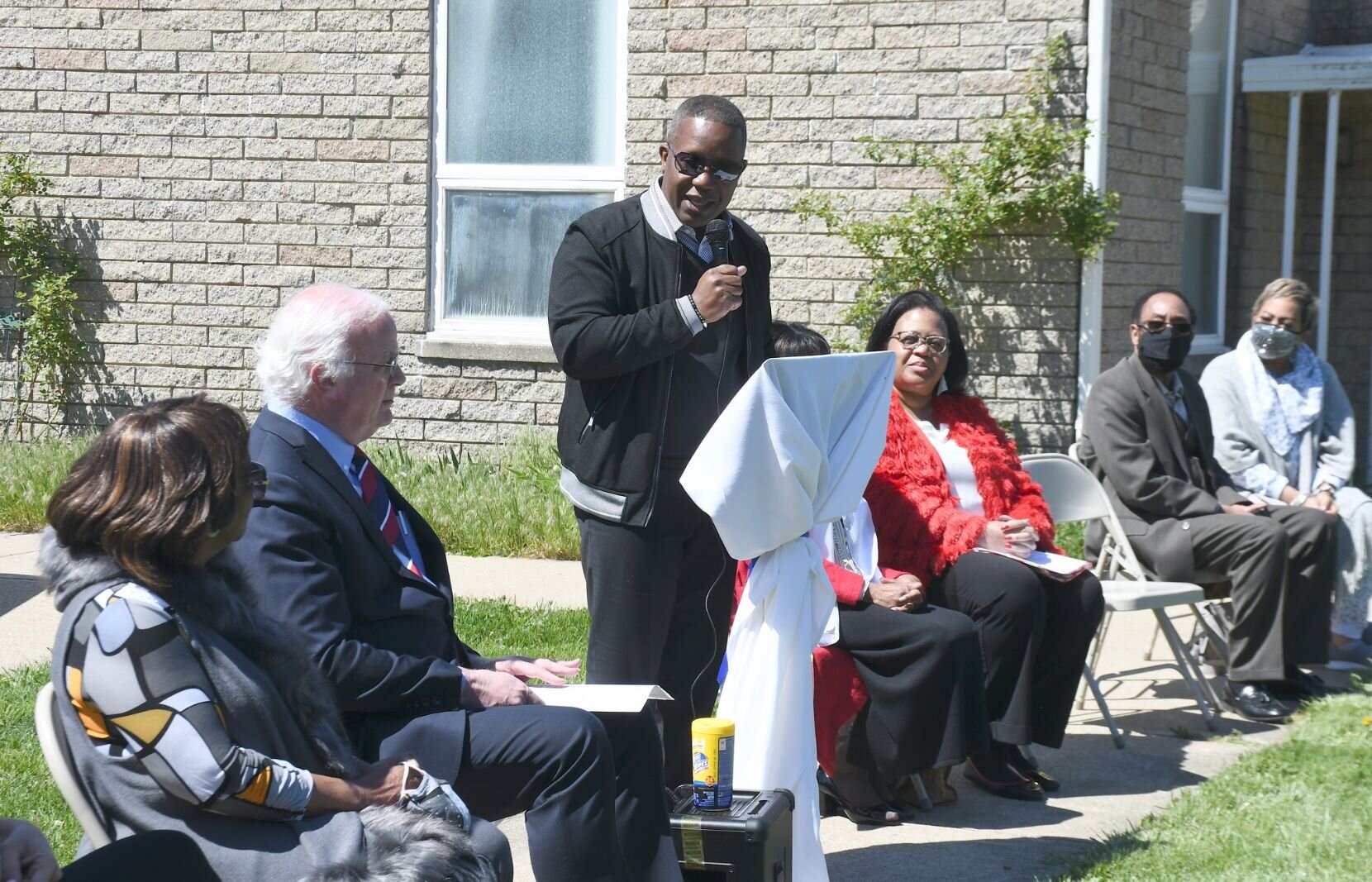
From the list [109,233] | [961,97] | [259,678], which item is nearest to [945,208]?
[961,97]

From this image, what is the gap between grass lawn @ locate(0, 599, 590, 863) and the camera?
4594 millimetres

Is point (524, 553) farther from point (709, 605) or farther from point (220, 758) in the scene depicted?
point (220, 758)

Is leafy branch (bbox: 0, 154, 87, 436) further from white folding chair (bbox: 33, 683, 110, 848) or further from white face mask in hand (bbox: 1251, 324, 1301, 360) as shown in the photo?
white folding chair (bbox: 33, 683, 110, 848)

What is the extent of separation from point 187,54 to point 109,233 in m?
1.39

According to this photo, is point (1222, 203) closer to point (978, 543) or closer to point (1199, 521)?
point (1199, 521)

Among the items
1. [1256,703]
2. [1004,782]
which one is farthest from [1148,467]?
[1004,782]

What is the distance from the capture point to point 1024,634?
5.36 meters

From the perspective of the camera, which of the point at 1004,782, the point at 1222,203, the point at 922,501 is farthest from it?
the point at 1222,203

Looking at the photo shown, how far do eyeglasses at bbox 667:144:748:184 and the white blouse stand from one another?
1646 millimetres

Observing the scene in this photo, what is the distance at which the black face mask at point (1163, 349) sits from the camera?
6.71m

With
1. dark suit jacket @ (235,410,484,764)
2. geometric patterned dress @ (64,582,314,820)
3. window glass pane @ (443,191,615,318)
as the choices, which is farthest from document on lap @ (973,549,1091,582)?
window glass pane @ (443,191,615,318)

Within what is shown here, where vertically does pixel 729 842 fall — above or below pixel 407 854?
below

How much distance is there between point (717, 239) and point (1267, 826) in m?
2.52

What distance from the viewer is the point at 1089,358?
30.2 ft
